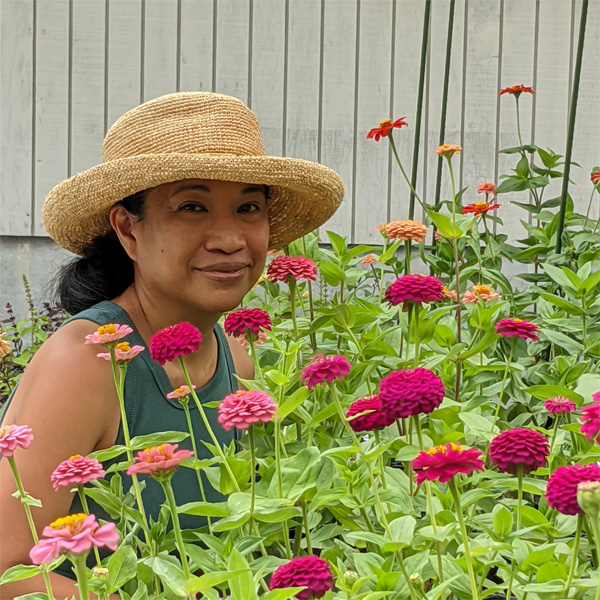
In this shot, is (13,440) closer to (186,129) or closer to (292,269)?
(292,269)

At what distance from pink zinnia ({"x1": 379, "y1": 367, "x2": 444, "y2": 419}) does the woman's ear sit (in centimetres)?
64

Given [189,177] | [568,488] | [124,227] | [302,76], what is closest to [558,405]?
[568,488]

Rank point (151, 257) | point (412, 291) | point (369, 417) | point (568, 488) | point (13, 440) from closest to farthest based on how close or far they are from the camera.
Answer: point (568, 488) < point (13, 440) < point (369, 417) < point (412, 291) < point (151, 257)

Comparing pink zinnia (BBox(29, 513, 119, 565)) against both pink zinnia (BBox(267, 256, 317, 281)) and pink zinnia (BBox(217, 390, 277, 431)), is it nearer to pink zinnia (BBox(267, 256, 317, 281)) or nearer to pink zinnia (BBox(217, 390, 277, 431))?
pink zinnia (BBox(217, 390, 277, 431))

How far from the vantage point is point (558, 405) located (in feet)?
3.20

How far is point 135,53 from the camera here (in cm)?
353

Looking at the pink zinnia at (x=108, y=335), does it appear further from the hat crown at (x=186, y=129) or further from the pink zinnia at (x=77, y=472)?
the hat crown at (x=186, y=129)

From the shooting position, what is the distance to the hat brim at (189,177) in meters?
1.20

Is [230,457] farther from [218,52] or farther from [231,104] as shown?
[218,52]

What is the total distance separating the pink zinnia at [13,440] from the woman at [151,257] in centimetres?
36

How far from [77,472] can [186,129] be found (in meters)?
0.63

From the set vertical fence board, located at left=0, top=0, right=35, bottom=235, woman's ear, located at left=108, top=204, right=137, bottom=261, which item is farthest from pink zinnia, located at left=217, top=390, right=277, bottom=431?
vertical fence board, located at left=0, top=0, right=35, bottom=235

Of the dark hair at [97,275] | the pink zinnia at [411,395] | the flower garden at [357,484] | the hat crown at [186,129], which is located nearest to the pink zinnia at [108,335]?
the flower garden at [357,484]

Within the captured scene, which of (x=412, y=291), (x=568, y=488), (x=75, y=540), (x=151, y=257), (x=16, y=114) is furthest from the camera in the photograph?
(x=16, y=114)
